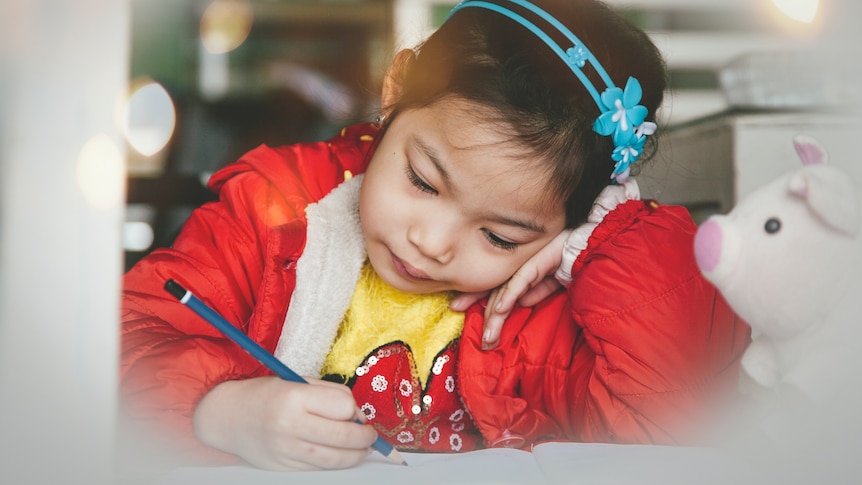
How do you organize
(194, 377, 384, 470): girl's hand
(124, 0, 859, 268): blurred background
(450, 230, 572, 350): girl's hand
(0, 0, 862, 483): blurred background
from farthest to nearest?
(450, 230, 572, 350): girl's hand → (124, 0, 859, 268): blurred background → (194, 377, 384, 470): girl's hand → (0, 0, 862, 483): blurred background

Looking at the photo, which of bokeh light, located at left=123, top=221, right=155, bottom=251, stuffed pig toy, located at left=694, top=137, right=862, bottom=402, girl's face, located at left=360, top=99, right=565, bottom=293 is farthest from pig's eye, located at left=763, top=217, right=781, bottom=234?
bokeh light, located at left=123, top=221, right=155, bottom=251

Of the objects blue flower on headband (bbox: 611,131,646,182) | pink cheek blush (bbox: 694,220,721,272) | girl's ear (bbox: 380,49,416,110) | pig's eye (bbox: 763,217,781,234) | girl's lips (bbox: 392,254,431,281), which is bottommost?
girl's lips (bbox: 392,254,431,281)

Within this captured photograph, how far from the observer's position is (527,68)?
653 mm

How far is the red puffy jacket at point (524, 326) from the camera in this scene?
1.96 feet

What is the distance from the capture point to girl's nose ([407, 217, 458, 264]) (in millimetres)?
642

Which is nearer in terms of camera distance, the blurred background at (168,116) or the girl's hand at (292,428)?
the blurred background at (168,116)

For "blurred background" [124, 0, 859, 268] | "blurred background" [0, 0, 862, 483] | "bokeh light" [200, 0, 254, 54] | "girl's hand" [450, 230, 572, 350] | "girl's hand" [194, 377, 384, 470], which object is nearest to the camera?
"blurred background" [0, 0, 862, 483]

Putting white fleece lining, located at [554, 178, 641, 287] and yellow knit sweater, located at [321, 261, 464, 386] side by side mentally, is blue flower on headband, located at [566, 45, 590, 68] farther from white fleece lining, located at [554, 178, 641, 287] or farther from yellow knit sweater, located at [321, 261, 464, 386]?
yellow knit sweater, located at [321, 261, 464, 386]

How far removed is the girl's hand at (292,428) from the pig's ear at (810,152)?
33 centimetres

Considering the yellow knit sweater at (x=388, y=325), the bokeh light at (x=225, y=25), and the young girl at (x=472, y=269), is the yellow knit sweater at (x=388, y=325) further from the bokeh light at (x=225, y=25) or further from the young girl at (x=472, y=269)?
the bokeh light at (x=225, y=25)

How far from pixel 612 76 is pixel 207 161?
68 cm

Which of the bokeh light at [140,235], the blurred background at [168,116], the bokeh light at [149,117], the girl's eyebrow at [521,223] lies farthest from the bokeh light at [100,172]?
the girl's eyebrow at [521,223]

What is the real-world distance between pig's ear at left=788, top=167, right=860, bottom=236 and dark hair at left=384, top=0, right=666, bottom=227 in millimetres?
254

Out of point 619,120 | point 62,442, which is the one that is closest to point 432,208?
point 619,120
